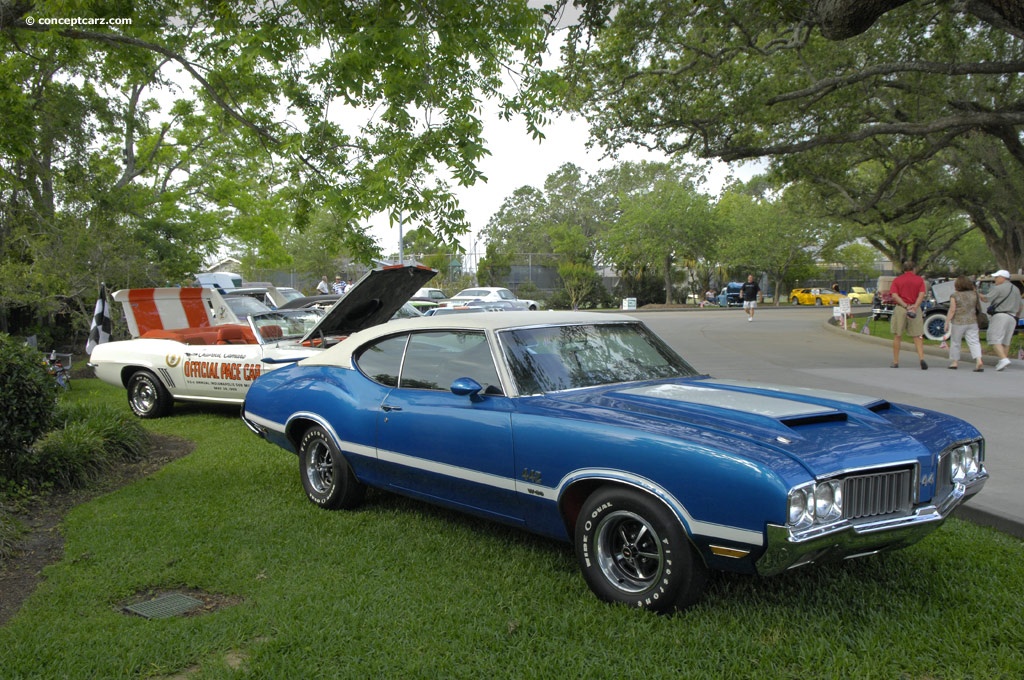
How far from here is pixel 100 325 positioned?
13.1 meters

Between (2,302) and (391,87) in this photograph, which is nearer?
(391,87)

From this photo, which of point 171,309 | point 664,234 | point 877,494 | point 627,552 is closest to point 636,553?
point 627,552

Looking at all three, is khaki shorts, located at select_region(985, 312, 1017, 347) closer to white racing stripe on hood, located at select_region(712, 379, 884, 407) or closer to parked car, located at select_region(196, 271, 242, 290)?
white racing stripe on hood, located at select_region(712, 379, 884, 407)

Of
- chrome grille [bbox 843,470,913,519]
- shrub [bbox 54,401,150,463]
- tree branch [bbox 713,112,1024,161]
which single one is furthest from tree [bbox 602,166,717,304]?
chrome grille [bbox 843,470,913,519]

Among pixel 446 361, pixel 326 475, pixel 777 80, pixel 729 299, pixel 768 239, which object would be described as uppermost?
pixel 777 80

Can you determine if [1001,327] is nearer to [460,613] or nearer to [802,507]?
[802,507]

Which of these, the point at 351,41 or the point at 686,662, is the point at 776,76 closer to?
the point at 351,41

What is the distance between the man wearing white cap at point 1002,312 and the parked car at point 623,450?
1040 cm

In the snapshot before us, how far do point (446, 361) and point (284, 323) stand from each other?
5875 millimetres

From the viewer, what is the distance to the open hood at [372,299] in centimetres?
846

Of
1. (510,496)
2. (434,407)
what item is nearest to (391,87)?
(434,407)

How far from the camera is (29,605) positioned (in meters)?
4.10

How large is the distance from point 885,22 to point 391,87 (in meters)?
11.9

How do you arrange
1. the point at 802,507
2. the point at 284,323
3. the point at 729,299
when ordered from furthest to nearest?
1. the point at 729,299
2. the point at 284,323
3. the point at 802,507
